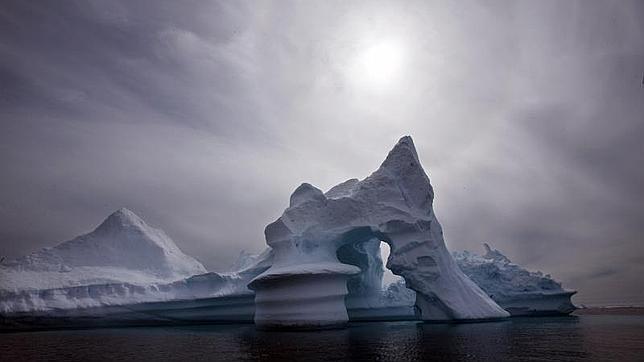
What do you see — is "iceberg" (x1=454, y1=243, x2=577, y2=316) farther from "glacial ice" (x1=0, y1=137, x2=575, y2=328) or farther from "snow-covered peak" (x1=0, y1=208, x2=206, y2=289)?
"snow-covered peak" (x1=0, y1=208, x2=206, y2=289)

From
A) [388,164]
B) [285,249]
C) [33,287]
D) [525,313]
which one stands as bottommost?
[525,313]

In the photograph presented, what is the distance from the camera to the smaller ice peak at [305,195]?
20484 mm

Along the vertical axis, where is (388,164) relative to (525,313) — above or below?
above

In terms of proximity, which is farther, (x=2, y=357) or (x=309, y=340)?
(x=309, y=340)

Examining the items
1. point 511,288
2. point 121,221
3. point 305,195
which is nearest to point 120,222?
point 121,221

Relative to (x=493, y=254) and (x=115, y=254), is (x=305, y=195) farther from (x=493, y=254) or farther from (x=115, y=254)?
(x=493, y=254)

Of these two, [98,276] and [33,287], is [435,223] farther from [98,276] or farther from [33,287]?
[33,287]

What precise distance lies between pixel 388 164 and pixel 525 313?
15.0 metres

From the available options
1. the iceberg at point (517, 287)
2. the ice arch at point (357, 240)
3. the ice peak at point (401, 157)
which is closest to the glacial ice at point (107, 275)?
the ice arch at point (357, 240)

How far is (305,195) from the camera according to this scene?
68.2ft

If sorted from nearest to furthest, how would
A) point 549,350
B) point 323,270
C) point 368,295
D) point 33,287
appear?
point 549,350
point 323,270
point 33,287
point 368,295

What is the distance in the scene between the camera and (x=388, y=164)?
67.1ft

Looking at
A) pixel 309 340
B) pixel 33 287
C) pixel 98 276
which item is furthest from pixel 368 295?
pixel 33 287

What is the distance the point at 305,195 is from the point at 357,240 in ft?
11.4
